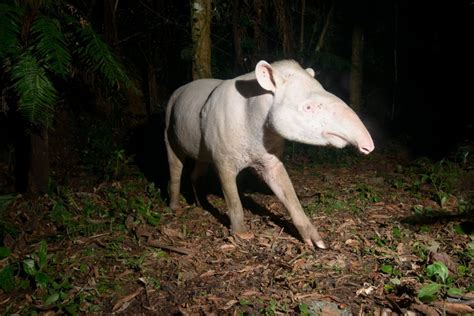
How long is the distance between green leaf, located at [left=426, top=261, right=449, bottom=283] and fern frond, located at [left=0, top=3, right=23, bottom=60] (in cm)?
389

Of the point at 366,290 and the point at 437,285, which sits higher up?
the point at 437,285

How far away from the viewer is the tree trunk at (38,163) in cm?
520

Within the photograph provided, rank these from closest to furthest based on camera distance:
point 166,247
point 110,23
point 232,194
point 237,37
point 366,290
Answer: point 366,290, point 166,247, point 232,194, point 110,23, point 237,37

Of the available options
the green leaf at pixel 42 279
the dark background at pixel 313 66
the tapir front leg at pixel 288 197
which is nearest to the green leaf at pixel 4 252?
the green leaf at pixel 42 279

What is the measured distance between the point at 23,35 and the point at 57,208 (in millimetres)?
1915

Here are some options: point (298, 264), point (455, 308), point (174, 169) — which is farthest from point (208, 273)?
point (174, 169)

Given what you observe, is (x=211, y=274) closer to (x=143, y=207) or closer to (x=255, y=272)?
(x=255, y=272)

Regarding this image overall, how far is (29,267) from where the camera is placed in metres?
3.49

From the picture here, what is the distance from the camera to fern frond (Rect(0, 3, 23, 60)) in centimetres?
360

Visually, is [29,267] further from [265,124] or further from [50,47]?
[265,124]

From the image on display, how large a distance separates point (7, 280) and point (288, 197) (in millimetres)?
2550

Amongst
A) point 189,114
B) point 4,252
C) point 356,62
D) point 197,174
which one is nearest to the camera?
point 4,252

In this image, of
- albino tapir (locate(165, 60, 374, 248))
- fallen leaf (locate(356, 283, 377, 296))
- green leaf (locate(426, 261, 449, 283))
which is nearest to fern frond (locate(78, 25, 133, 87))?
albino tapir (locate(165, 60, 374, 248))

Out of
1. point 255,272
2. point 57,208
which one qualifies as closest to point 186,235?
point 255,272
